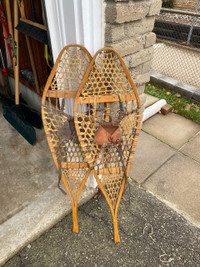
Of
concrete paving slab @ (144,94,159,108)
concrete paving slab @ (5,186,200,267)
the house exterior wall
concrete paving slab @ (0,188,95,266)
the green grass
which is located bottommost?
concrete paving slab @ (5,186,200,267)

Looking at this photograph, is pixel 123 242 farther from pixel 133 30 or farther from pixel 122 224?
pixel 133 30

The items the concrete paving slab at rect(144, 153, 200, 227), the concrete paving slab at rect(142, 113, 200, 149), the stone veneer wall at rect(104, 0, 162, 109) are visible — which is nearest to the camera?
the stone veneer wall at rect(104, 0, 162, 109)

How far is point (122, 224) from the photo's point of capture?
1.98 meters

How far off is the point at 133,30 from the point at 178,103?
242cm

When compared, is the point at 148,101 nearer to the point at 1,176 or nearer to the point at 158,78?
the point at 158,78

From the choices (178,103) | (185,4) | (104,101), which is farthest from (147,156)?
(185,4)

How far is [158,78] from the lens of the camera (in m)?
4.28

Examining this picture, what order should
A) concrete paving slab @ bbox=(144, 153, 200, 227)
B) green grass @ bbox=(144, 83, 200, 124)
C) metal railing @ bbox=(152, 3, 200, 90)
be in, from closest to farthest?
concrete paving slab @ bbox=(144, 153, 200, 227) < green grass @ bbox=(144, 83, 200, 124) < metal railing @ bbox=(152, 3, 200, 90)

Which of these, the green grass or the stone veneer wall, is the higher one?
the stone veneer wall

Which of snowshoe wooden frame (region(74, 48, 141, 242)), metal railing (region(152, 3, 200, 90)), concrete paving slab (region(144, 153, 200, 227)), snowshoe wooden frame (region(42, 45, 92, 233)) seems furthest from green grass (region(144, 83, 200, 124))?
snowshoe wooden frame (region(42, 45, 92, 233))

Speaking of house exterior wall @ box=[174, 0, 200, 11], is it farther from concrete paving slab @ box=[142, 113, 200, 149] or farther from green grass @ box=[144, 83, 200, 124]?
concrete paving slab @ box=[142, 113, 200, 149]

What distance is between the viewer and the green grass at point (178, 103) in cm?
350

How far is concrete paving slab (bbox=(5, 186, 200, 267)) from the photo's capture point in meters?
1.73

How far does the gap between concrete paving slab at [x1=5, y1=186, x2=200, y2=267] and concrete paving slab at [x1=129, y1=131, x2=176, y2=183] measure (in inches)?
17.6
